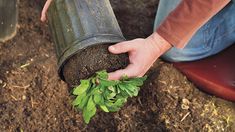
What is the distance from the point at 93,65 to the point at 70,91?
1.34 feet

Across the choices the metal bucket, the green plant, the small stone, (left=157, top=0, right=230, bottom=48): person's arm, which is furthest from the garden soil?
(left=157, top=0, right=230, bottom=48): person's arm

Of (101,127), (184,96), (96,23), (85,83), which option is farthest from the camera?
(184,96)

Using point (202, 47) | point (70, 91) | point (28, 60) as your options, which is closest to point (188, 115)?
point (202, 47)

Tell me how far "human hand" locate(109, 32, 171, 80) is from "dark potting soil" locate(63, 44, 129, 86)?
51mm

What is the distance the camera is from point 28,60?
2137 mm

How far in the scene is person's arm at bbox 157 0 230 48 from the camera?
5.26 feet

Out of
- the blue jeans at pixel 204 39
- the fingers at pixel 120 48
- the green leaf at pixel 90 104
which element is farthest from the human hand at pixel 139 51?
the blue jeans at pixel 204 39

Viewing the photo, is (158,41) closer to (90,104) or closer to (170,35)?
(170,35)

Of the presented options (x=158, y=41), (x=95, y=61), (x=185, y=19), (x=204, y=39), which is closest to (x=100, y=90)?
(x=95, y=61)

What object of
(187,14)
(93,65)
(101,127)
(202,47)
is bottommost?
(101,127)

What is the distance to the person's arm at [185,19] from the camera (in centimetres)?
160

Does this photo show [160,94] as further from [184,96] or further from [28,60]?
[28,60]

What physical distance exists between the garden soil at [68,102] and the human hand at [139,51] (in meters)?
0.40

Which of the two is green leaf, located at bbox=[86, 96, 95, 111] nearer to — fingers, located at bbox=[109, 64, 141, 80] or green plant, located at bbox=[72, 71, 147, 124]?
green plant, located at bbox=[72, 71, 147, 124]
